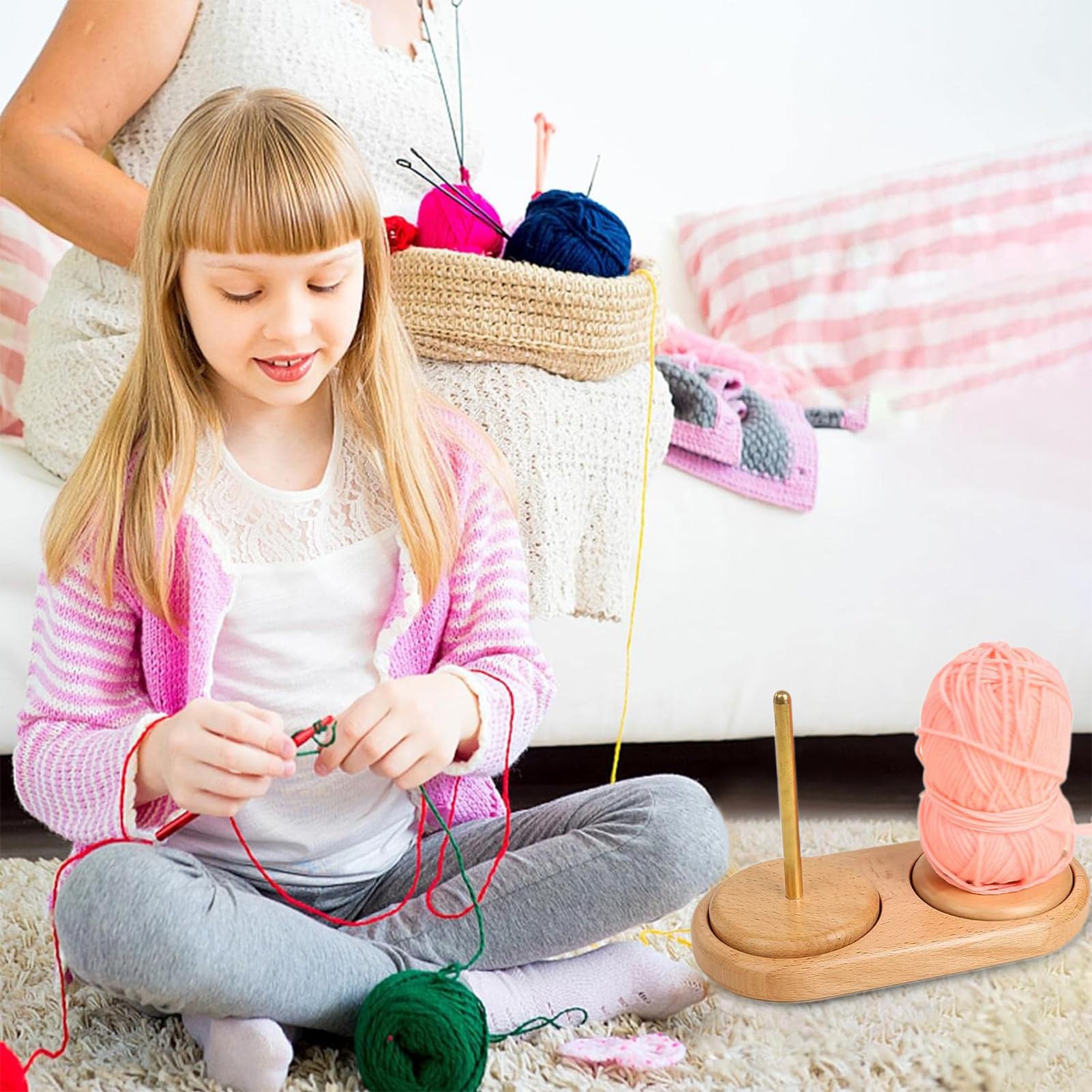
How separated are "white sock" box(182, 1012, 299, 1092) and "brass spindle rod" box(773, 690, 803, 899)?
1.22 ft

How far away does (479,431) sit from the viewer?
106 centimetres

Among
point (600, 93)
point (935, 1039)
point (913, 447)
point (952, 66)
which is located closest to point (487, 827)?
point (935, 1039)

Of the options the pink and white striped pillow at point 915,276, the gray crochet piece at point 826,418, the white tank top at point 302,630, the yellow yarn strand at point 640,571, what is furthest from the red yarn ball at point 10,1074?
the pink and white striped pillow at point 915,276

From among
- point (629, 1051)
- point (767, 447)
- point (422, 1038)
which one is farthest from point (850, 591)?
point (422, 1038)

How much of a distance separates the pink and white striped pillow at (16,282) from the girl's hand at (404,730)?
0.77 meters

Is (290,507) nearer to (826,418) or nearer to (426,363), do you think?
(426,363)

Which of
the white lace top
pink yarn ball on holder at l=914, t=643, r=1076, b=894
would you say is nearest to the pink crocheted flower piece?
pink yarn ball on holder at l=914, t=643, r=1076, b=894

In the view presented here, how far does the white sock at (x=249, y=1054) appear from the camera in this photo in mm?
839

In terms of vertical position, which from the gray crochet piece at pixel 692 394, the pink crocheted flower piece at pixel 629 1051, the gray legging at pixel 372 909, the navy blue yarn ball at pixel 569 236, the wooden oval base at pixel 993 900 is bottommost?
the pink crocheted flower piece at pixel 629 1051

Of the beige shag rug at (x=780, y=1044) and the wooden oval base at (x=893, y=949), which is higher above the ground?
the wooden oval base at (x=893, y=949)

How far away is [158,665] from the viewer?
0.93 meters

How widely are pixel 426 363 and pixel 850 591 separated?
530 millimetres

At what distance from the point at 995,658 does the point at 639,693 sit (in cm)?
44

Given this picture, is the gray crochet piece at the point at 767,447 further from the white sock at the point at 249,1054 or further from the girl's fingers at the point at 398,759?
the white sock at the point at 249,1054
